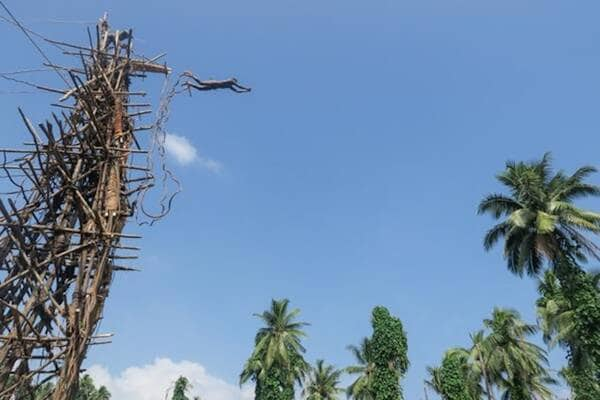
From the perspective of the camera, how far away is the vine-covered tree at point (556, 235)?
66.5 ft

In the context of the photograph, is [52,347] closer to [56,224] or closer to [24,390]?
[24,390]

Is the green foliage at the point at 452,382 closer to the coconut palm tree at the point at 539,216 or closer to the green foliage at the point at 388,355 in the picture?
the green foliage at the point at 388,355

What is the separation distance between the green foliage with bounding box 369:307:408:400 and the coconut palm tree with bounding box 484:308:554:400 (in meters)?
6.89

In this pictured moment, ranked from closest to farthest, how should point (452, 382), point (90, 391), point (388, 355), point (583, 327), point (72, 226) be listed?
point (72, 226)
point (583, 327)
point (388, 355)
point (452, 382)
point (90, 391)

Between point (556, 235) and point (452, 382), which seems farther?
point (452, 382)

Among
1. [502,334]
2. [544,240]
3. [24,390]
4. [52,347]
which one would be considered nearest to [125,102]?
[52,347]

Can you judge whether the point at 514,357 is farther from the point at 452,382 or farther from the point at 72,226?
the point at 72,226

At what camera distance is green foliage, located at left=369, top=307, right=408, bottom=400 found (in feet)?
102

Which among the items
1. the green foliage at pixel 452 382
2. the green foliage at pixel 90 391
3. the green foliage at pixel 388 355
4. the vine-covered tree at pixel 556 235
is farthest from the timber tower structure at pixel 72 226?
the green foliage at pixel 90 391

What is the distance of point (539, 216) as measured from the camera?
21.7 m

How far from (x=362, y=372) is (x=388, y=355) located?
1181 centimetres

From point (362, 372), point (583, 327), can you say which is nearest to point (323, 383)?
point (362, 372)

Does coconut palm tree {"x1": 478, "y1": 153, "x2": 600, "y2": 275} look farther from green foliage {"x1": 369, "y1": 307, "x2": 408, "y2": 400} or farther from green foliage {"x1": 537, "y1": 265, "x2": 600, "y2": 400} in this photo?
green foliage {"x1": 369, "y1": 307, "x2": 408, "y2": 400}

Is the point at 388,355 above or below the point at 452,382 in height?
above
